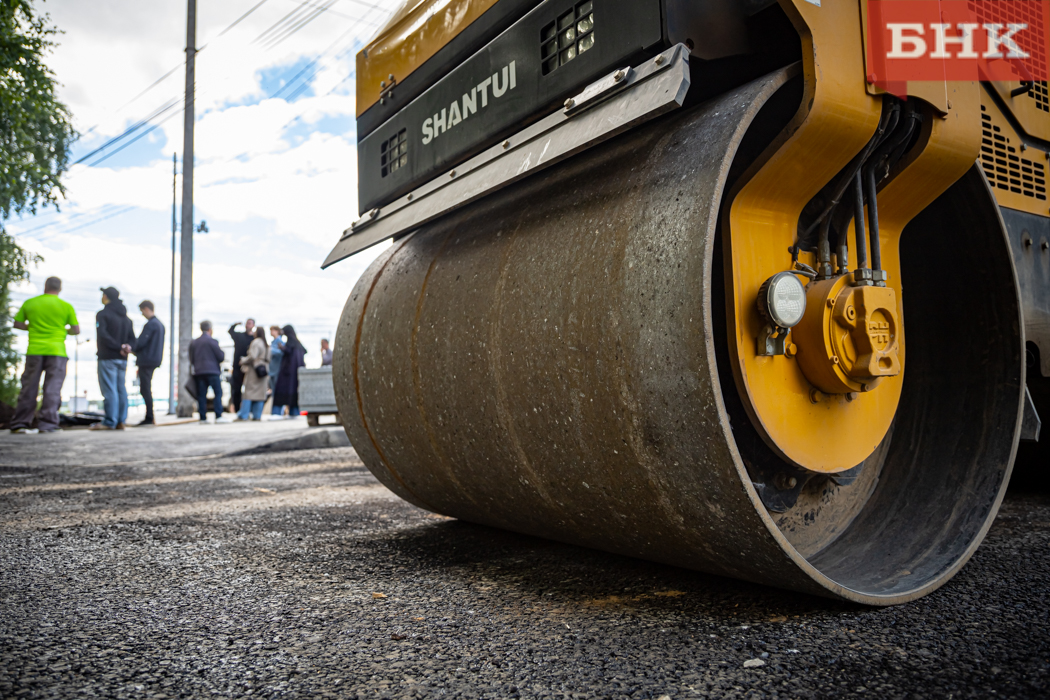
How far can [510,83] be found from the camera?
196 centimetres

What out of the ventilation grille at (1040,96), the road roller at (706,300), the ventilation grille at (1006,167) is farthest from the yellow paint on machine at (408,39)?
the ventilation grille at (1040,96)

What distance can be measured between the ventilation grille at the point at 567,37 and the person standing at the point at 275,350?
10523 mm

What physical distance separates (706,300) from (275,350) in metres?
11.7

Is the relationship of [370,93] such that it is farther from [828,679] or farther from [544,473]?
[828,679]

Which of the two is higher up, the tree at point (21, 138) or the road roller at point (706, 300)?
the tree at point (21, 138)

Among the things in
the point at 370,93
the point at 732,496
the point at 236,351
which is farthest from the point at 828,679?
the point at 236,351

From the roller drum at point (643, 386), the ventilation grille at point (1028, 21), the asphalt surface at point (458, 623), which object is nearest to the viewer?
the asphalt surface at point (458, 623)

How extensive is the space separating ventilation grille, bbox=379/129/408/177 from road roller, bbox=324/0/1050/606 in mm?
163

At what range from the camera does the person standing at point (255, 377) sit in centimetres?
1141

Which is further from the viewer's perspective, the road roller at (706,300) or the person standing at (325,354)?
the person standing at (325,354)

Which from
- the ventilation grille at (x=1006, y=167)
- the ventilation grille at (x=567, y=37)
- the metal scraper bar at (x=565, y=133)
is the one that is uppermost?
the ventilation grille at (x=567, y=37)

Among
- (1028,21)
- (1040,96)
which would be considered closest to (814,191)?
(1028,21)

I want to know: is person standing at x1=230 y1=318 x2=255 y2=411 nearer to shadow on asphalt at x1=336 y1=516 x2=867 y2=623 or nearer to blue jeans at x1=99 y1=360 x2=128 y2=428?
blue jeans at x1=99 y1=360 x2=128 y2=428

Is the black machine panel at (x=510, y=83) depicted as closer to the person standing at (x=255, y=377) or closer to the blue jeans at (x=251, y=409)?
the person standing at (x=255, y=377)
